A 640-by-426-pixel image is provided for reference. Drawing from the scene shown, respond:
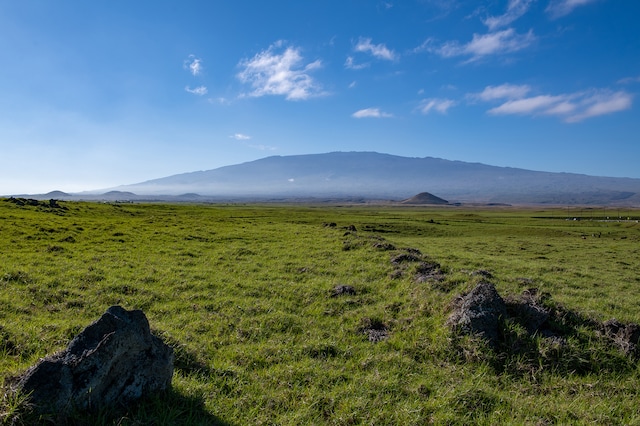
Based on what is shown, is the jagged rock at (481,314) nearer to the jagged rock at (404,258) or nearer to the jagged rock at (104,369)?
the jagged rock at (104,369)

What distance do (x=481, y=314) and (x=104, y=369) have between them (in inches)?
329

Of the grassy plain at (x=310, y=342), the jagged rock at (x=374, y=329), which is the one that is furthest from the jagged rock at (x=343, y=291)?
the jagged rock at (x=374, y=329)

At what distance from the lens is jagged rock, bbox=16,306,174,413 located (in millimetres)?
5179

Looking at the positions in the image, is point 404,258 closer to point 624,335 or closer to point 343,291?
point 343,291

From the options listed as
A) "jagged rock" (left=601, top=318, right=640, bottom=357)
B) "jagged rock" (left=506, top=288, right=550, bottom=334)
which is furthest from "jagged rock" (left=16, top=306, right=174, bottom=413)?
"jagged rock" (left=601, top=318, right=640, bottom=357)

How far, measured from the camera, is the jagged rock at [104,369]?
518cm

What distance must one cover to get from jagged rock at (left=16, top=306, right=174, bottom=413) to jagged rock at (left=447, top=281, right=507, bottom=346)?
704 centimetres

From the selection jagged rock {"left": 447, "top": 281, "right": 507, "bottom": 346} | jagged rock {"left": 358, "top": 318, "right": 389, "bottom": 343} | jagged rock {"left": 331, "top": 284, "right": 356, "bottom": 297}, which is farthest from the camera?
jagged rock {"left": 331, "top": 284, "right": 356, "bottom": 297}

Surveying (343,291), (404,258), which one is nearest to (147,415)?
(343,291)

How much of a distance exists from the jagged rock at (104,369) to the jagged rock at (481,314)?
7039 millimetres

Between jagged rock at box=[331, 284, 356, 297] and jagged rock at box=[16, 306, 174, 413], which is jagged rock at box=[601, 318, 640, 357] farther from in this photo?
jagged rock at box=[16, 306, 174, 413]

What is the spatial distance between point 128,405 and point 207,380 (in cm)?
163

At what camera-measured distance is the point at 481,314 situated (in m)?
9.13

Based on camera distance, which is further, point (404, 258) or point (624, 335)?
point (404, 258)
